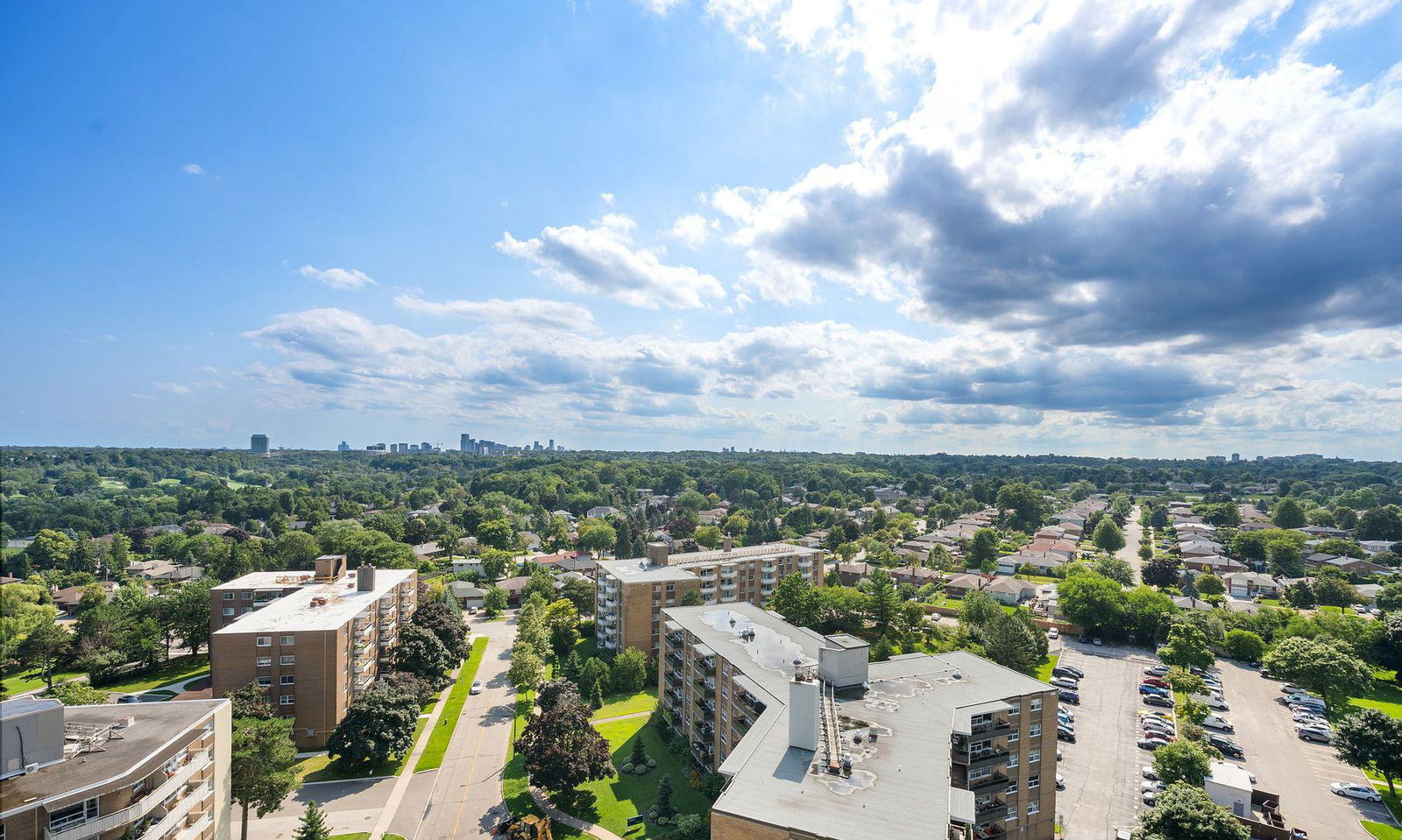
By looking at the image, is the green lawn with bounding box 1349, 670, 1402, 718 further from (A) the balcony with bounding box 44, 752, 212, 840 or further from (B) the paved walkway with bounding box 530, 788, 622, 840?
(A) the balcony with bounding box 44, 752, 212, 840

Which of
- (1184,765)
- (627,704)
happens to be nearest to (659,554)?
(627,704)

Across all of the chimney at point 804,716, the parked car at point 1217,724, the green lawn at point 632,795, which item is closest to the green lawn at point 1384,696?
the parked car at point 1217,724

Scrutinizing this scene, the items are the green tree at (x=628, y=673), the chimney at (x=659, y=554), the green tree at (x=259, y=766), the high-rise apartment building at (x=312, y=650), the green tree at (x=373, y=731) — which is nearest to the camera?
the green tree at (x=259, y=766)

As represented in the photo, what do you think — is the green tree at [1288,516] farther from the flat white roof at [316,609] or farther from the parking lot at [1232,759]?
the flat white roof at [316,609]

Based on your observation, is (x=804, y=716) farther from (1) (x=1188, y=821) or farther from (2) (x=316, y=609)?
(2) (x=316, y=609)

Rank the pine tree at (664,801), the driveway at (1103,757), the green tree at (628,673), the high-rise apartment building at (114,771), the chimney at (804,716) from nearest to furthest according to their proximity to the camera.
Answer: the high-rise apartment building at (114,771)
the chimney at (804,716)
the pine tree at (664,801)
the driveway at (1103,757)
the green tree at (628,673)

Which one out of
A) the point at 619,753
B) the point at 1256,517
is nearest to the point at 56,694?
the point at 619,753

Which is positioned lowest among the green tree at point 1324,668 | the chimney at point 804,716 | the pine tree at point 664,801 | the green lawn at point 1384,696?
the green lawn at point 1384,696

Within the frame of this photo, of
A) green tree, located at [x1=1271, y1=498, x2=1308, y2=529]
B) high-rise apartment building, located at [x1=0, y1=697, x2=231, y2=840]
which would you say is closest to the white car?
high-rise apartment building, located at [x1=0, y1=697, x2=231, y2=840]
